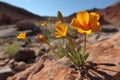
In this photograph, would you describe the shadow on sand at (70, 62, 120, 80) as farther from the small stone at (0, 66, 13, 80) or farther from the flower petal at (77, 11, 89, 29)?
the small stone at (0, 66, 13, 80)

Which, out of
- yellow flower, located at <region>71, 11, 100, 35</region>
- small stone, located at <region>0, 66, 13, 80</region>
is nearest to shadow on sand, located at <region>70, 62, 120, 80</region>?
yellow flower, located at <region>71, 11, 100, 35</region>

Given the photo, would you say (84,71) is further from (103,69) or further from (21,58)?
(21,58)

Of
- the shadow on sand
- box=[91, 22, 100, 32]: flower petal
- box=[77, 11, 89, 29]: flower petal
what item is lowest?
the shadow on sand

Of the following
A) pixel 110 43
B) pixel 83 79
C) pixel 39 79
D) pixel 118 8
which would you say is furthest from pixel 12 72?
pixel 118 8

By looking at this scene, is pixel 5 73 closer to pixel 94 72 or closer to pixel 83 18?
pixel 94 72

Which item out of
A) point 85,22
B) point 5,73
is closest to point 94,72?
point 85,22

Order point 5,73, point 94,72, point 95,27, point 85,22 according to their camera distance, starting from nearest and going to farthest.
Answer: point 95,27
point 85,22
point 94,72
point 5,73

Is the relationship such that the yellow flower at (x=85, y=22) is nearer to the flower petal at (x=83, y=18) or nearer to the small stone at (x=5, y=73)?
the flower petal at (x=83, y=18)

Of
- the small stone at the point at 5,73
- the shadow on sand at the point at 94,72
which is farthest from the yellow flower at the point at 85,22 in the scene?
the small stone at the point at 5,73

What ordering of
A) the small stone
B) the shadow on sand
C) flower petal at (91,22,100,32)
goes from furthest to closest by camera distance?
the small stone
the shadow on sand
flower petal at (91,22,100,32)

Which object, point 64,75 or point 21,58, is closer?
point 64,75

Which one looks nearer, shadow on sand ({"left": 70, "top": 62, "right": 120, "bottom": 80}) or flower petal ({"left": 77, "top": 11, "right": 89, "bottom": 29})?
flower petal ({"left": 77, "top": 11, "right": 89, "bottom": 29})
